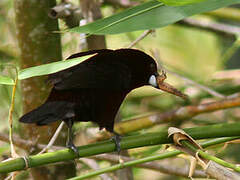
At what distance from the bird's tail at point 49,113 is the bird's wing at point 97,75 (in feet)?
0.21

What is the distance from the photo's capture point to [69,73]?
152 centimetres

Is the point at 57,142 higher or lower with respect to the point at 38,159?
lower

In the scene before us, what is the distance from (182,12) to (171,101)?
1.52 m

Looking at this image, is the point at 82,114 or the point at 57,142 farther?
the point at 57,142

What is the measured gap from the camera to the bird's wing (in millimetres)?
1507

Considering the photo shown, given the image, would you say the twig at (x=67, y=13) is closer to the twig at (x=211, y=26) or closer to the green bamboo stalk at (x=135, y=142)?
the green bamboo stalk at (x=135, y=142)

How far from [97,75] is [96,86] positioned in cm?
4

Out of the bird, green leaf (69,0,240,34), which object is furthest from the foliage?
the bird

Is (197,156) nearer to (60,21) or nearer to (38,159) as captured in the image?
(38,159)

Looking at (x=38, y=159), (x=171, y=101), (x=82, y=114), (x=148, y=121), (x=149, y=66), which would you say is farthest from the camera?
(x=171, y=101)

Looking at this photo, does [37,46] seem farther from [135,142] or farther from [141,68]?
[135,142]

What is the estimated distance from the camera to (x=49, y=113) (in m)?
1.46

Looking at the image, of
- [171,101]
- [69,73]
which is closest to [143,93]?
[171,101]

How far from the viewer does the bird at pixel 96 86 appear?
1.50 m
